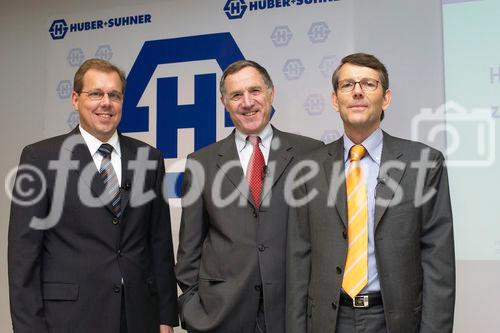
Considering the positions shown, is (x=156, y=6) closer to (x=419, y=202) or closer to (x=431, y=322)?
(x=419, y=202)

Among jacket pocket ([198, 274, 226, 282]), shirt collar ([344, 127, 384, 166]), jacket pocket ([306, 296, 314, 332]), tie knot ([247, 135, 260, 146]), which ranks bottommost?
jacket pocket ([306, 296, 314, 332])

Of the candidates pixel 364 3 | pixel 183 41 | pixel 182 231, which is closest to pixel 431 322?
pixel 182 231

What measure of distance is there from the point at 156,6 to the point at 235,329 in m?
2.74

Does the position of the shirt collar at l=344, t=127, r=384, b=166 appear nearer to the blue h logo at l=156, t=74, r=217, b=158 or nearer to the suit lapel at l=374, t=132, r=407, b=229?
the suit lapel at l=374, t=132, r=407, b=229

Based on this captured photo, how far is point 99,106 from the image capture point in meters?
2.31

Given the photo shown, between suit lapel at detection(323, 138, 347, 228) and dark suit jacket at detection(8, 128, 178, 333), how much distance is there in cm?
83

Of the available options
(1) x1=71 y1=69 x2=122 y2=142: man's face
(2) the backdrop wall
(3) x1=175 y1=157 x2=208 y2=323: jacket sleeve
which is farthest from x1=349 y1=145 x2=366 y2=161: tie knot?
(2) the backdrop wall

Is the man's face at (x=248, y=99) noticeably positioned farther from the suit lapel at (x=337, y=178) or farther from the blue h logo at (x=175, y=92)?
the blue h logo at (x=175, y=92)

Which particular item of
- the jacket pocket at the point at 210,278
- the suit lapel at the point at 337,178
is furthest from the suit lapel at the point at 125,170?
the suit lapel at the point at 337,178

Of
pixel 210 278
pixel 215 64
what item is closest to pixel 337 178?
pixel 210 278

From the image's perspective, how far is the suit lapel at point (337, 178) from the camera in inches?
76.9

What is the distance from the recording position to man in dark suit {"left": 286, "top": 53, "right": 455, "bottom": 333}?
185 cm

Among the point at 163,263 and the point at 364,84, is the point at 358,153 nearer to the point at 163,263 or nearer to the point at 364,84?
the point at 364,84

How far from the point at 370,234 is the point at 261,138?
67 centimetres
